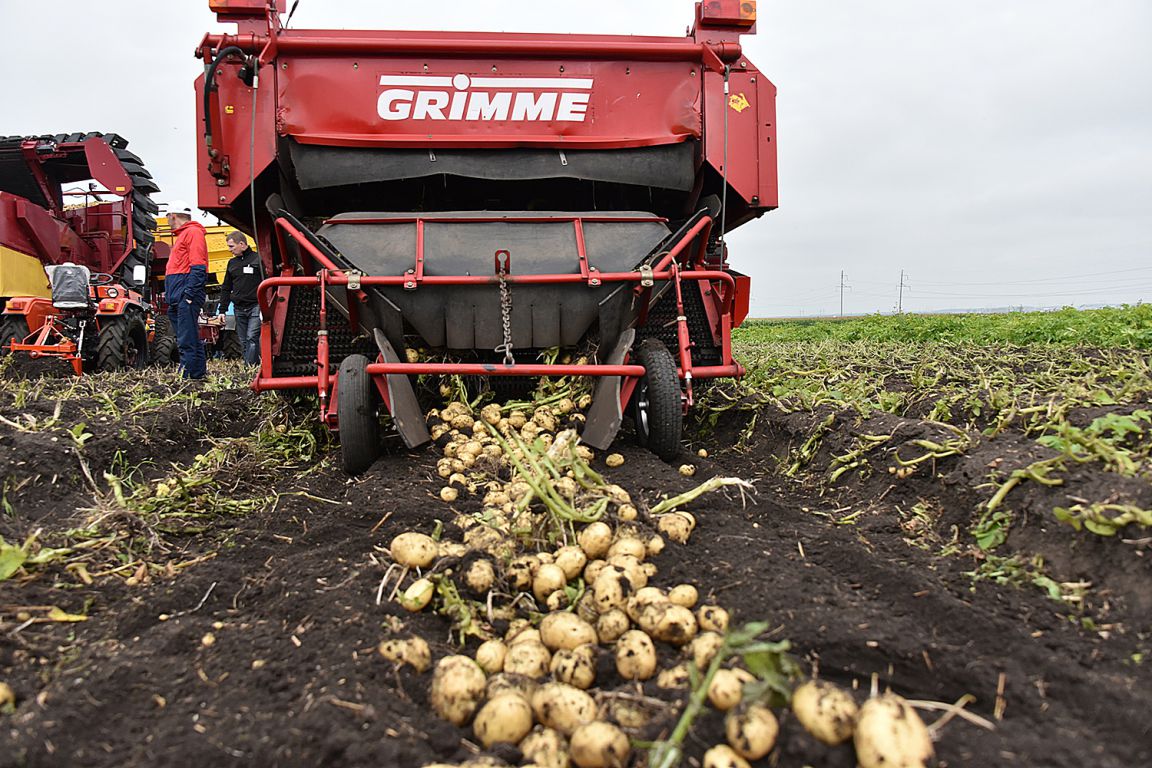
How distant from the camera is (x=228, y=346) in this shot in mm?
15141

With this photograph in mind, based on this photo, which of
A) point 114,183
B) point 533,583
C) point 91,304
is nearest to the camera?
point 533,583

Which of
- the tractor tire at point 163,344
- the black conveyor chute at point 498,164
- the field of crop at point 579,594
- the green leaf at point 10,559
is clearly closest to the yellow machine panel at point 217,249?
the tractor tire at point 163,344

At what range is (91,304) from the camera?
892 centimetres

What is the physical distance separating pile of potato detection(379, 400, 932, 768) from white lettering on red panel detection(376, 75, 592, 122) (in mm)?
2788

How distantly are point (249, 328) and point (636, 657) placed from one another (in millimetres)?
8507

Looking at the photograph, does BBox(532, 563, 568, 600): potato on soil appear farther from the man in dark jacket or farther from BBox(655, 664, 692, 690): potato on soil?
the man in dark jacket

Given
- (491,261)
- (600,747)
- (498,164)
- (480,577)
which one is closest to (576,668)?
(600,747)

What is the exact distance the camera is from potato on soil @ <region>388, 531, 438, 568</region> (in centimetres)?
230

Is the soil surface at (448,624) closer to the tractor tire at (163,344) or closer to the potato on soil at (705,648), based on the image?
the potato on soil at (705,648)

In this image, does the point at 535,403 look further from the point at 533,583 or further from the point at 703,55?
the point at 703,55

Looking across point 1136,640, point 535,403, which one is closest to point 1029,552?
point 1136,640

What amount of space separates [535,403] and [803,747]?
2790 millimetres

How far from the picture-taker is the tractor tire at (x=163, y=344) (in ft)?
35.7

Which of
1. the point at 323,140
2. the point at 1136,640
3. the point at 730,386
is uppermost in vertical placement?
the point at 323,140
